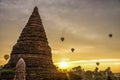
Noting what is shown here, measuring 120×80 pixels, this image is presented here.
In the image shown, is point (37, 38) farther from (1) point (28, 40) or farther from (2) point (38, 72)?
(2) point (38, 72)

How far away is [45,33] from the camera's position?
43219 millimetres

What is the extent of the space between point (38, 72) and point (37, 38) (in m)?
6.20

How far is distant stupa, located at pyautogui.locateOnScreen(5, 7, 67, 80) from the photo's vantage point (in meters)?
37.6

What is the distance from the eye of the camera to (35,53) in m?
39.5

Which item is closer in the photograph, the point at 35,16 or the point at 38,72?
the point at 38,72

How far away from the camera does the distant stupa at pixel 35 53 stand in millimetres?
37594

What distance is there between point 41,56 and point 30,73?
3.88m

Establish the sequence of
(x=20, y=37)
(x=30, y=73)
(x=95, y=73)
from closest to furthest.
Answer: (x=30, y=73) < (x=20, y=37) < (x=95, y=73)

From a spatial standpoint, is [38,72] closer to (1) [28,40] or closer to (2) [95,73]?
(1) [28,40]

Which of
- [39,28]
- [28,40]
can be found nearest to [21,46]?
[28,40]

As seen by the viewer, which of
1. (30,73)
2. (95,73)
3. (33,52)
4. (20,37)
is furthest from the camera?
(95,73)

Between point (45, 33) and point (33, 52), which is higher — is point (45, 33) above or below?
above

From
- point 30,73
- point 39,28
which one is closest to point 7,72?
point 30,73

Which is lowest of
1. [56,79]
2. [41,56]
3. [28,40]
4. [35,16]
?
[56,79]
